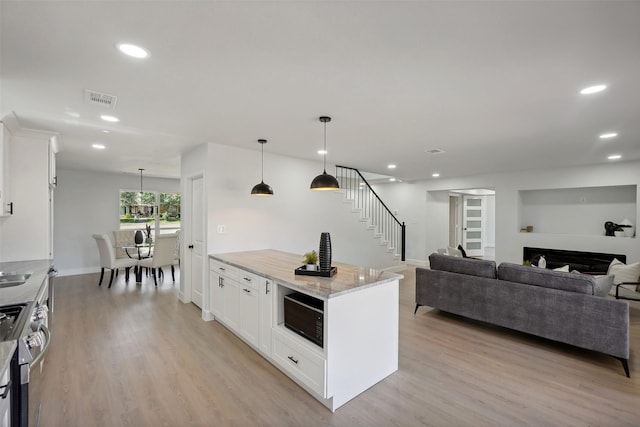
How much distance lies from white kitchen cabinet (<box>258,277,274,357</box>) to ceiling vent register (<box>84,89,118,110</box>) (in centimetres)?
211

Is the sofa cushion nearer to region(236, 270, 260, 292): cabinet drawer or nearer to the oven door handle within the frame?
region(236, 270, 260, 292): cabinet drawer

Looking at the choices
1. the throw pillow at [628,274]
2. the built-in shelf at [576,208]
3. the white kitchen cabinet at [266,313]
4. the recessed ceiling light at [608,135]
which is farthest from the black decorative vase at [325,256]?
the built-in shelf at [576,208]

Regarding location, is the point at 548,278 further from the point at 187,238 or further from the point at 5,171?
the point at 5,171

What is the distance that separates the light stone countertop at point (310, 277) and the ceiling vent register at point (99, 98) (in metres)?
1.99

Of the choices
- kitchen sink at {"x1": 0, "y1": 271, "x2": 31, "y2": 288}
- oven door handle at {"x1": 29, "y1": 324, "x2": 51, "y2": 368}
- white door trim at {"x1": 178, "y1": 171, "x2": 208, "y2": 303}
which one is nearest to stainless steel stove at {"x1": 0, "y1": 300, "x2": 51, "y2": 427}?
oven door handle at {"x1": 29, "y1": 324, "x2": 51, "y2": 368}

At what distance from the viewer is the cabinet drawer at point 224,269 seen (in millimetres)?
3543

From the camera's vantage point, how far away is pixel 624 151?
477 cm

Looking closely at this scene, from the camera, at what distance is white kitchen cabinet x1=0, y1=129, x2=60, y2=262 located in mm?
3445

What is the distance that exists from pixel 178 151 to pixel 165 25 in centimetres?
365

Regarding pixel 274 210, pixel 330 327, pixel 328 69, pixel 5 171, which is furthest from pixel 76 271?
pixel 328 69

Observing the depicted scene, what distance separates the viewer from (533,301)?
11.1ft

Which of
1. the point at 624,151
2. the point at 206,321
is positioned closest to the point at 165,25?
the point at 206,321

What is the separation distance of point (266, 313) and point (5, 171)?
312 cm

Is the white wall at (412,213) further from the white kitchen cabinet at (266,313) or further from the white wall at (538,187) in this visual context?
the white kitchen cabinet at (266,313)
